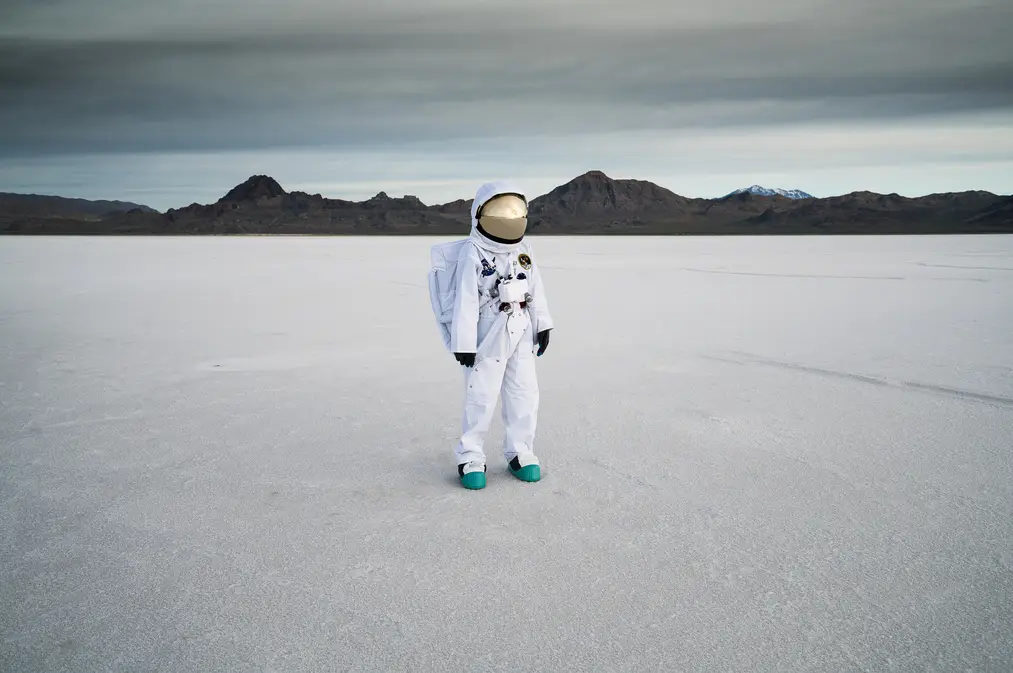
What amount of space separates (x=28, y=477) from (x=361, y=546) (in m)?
2.14

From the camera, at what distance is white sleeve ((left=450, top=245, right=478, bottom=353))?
392cm

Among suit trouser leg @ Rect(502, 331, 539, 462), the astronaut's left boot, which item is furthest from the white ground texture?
suit trouser leg @ Rect(502, 331, 539, 462)

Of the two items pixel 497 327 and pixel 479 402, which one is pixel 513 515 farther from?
pixel 497 327

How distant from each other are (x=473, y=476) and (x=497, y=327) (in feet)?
2.58

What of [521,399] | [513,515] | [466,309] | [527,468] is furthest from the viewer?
[521,399]

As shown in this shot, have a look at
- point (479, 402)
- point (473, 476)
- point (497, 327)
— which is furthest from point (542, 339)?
point (473, 476)

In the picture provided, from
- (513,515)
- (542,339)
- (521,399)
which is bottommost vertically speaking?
(513,515)

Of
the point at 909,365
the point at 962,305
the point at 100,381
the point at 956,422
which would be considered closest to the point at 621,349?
the point at 909,365

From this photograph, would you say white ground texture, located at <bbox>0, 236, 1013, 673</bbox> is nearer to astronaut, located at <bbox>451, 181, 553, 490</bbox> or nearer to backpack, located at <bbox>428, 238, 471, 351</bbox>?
astronaut, located at <bbox>451, 181, 553, 490</bbox>

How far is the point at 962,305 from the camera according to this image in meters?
12.0

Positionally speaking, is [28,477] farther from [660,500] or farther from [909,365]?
[909,365]

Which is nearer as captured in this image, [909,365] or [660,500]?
[660,500]

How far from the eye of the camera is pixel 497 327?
13.2ft

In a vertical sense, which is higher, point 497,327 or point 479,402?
point 497,327
